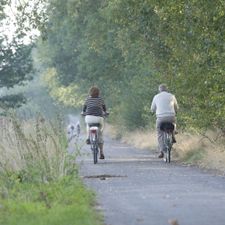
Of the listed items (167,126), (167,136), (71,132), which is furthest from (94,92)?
(71,132)

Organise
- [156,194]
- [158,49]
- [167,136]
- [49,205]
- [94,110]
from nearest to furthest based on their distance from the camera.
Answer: [49,205]
[156,194]
[167,136]
[94,110]
[158,49]

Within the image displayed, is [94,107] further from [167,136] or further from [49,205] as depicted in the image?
[49,205]

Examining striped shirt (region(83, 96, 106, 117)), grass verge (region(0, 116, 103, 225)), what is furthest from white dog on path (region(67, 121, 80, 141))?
striped shirt (region(83, 96, 106, 117))

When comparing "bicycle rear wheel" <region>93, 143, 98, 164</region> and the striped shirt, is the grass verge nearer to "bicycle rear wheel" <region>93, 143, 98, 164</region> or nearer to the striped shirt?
"bicycle rear wheel" <region>93, 143, 98, 164</region>

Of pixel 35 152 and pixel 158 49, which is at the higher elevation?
pixel 158 49

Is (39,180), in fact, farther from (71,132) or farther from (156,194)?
(71,132)

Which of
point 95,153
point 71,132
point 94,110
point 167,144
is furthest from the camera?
point 71,132

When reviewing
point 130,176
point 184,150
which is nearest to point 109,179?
point 130,176

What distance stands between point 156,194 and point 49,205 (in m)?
2.53

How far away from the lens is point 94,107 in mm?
22828

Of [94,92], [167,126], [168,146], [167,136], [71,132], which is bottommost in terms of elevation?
[168,146]

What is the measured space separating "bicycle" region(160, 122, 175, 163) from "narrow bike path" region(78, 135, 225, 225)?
133cm

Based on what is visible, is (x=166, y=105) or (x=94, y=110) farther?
(x=94, y=110)

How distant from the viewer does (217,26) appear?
66.2ft
